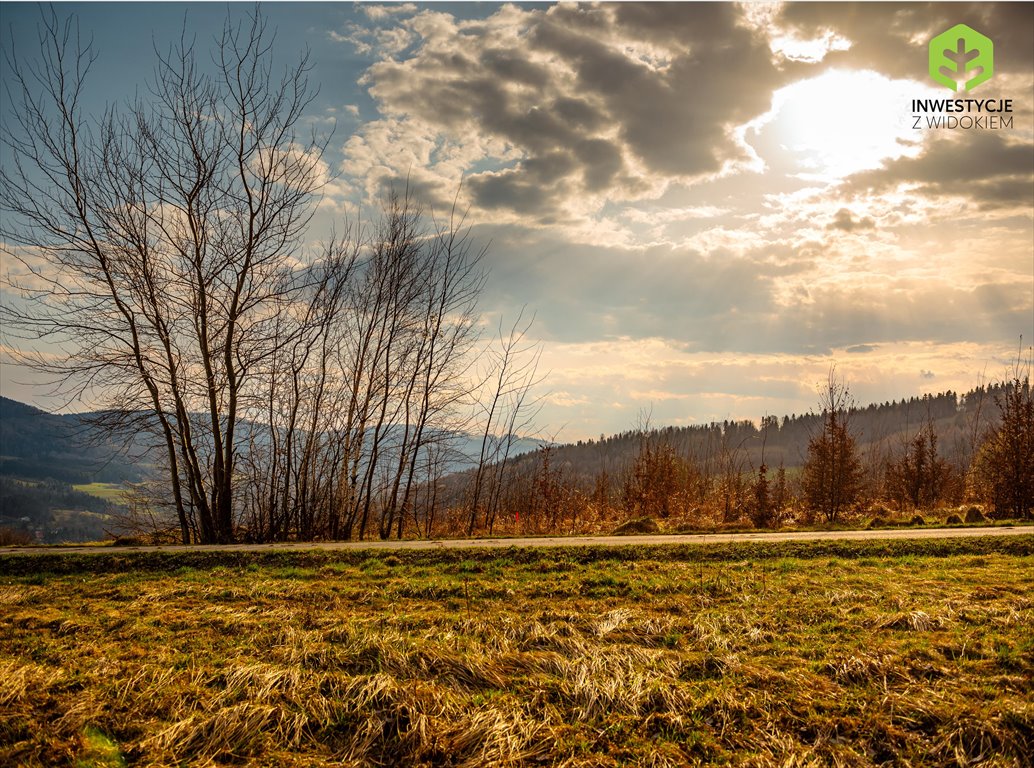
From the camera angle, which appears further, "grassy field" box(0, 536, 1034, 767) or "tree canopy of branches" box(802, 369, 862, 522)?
"tree canopy of branches" box(802, 369, 862, 522)

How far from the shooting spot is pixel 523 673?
527 cm

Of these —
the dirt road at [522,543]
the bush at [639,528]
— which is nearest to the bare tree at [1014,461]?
the dirt road at [522,543]

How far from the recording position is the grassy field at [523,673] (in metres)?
4.03

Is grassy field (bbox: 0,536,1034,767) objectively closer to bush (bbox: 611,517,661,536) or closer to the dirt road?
the dirt road

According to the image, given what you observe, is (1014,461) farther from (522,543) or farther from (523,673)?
(523,673)

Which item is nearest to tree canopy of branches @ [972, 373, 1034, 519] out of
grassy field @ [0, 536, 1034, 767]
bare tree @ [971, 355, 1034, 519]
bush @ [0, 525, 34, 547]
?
bare tree @ [971, 355, 1034, 519]

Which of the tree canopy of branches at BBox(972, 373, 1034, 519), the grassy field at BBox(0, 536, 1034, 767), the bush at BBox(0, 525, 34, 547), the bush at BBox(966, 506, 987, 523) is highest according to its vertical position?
the tree canopy of branches at BBox(972, 373, 1034, 519)

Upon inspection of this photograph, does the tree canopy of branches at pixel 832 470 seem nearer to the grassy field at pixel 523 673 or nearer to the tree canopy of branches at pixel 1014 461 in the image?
the tree canopy of branches at pixel 1014 461

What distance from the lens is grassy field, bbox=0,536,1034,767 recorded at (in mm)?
4031

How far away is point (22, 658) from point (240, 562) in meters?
5.54

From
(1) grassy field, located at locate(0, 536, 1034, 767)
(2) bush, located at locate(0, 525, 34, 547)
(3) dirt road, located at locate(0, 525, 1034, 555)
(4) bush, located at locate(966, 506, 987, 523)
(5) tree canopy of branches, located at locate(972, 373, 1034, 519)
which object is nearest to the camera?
(1) grassy field, located at locate(0, 536, 1034, 767)

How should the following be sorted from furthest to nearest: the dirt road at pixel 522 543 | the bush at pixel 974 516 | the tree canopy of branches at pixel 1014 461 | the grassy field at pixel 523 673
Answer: the tree canopy of branches at pixel 1014 461 → the bush at pixel 974 516 → the dirt road at pixel 522 543 → the grassy field at pixel 523 673

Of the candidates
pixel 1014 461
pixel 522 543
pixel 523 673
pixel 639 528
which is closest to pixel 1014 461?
pixel 1014 461

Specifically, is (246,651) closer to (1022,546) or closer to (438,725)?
(438,725)
